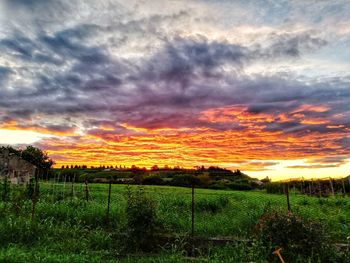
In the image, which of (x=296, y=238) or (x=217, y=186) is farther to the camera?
(x=217, y=186)

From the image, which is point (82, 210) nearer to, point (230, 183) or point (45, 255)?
point (45, 255)

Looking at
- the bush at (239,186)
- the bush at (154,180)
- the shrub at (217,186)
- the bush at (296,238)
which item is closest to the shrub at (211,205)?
the bush at (296,238)

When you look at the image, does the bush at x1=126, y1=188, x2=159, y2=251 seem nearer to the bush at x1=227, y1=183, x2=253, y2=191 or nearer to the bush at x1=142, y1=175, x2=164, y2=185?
the bush at x1=142, y1=175, x2=164, y2=185

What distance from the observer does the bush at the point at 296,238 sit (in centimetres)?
949

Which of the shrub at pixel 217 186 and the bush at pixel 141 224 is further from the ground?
the shrub at pixel 217 186

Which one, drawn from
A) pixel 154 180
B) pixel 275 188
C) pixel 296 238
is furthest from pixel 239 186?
pixel 296 238

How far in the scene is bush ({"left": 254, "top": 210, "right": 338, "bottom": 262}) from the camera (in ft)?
31.1

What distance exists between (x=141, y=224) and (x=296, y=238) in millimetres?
4484

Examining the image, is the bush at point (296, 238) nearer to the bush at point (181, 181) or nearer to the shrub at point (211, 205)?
the shrub at point (211, 205)

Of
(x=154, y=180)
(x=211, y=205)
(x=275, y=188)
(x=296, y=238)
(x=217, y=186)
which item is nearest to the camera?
(x=296, y=238)

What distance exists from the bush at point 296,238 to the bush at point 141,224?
322 cm

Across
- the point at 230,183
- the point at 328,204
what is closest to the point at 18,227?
the point at 328,204

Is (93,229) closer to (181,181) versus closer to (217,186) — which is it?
(181,181)

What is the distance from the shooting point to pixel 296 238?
9695 mm
